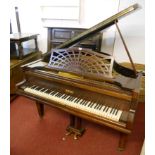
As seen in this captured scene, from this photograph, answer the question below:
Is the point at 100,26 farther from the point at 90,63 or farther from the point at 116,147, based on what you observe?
the point at 116,147

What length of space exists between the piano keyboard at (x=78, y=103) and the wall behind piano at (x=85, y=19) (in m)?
1.31

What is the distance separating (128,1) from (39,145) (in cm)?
259

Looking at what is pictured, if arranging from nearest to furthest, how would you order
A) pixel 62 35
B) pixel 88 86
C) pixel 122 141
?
pixel 88 86 → pixel 122 141 → pixel 62 35

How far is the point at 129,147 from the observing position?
1941 mm

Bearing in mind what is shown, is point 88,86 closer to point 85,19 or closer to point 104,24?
point 104,24

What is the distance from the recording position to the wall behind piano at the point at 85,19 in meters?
2.72

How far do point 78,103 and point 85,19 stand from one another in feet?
6.03

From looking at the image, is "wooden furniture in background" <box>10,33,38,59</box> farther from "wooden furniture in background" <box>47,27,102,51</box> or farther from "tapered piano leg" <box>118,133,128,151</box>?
"tapered piano leg" <box>118,133,128,151</box>

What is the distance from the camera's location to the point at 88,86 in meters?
1.64

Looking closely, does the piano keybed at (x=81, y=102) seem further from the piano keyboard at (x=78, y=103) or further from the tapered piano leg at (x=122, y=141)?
the tapered piano leg at (x=122, y=141)

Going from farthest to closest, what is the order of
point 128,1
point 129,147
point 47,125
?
point 128,1 < point 47,125 < point 129,147

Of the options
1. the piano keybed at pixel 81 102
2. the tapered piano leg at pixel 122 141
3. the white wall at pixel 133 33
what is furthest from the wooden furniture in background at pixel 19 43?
the tapered piano leg at pixel 122 141

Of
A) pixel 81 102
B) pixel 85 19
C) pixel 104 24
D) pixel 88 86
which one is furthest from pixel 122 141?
pixel 85 19
